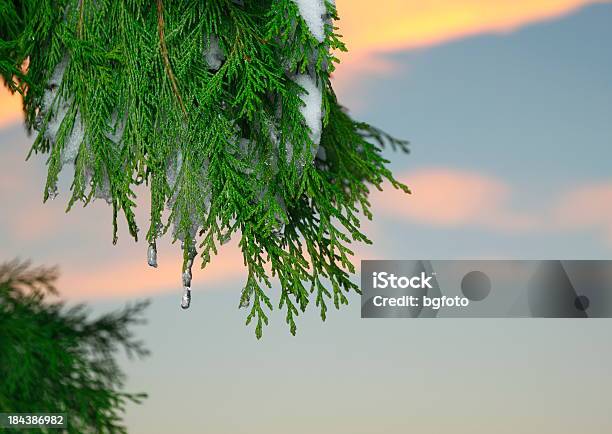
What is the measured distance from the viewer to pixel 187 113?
220 inches

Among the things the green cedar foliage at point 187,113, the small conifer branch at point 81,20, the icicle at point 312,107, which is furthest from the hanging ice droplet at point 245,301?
the small conifer branch at point 81,20

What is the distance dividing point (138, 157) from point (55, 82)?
30.9 inches

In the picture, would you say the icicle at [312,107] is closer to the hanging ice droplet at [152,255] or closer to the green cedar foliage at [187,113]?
the green cedar foliage at [187,113]

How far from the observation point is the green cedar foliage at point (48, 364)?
501 centimetres

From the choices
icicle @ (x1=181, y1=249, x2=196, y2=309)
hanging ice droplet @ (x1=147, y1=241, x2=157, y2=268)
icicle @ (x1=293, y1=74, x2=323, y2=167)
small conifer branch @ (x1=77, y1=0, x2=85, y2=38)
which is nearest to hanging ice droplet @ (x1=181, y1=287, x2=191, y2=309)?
icicle @ (x1=181, y1=249, x2=196, y2=309)

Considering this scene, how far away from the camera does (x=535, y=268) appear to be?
645cm

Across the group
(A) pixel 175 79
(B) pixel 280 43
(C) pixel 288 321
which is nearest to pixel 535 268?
(C) pixel 288 321

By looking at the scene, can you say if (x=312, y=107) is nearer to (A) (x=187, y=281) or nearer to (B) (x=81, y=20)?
(A) (x=187, y=281)

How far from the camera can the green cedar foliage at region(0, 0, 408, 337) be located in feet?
18.2

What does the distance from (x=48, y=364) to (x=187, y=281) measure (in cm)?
101

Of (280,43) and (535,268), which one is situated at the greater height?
(280,43)

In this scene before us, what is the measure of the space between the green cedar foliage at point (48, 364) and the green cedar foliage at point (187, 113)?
698 mm

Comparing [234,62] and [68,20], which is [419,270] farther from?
[68,20]

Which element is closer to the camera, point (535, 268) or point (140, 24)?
point (140, 24)
